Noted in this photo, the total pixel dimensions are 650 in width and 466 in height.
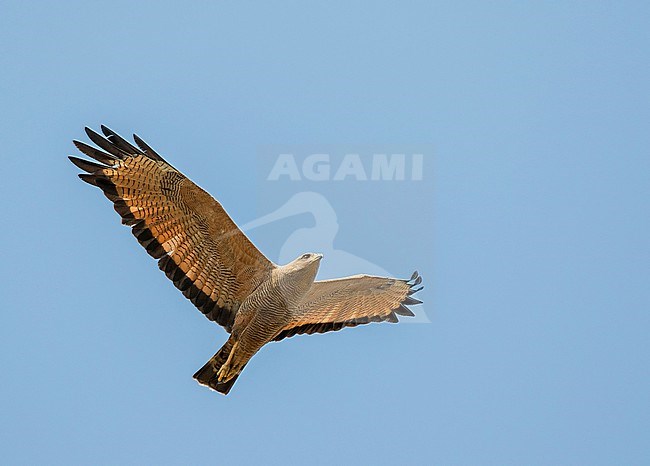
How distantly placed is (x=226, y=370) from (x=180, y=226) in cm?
172

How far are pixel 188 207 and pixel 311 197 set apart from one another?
1931 mm

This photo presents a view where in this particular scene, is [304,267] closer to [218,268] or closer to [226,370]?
[218,268]

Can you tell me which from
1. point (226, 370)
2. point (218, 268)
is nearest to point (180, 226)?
point (218, 268)

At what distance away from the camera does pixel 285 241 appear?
16.9m

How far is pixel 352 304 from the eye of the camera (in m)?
16.7

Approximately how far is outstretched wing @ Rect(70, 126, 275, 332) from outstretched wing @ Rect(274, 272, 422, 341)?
2.31 feet

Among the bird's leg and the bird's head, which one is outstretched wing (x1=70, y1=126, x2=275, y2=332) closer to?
the bird's leg

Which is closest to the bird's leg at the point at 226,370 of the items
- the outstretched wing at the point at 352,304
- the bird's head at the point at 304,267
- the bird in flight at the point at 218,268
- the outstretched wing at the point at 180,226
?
the bird in flight at the point at 218,268

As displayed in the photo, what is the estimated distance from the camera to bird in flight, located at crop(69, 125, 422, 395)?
1546cm

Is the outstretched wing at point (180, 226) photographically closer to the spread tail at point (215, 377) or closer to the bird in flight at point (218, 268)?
the bird in flight at point (218, 268)

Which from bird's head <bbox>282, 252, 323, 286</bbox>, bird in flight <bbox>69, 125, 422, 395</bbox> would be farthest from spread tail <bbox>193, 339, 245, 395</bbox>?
bird's head <bbox>282, 252, 323, 286</bbox>

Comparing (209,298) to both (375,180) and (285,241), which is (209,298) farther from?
(375,180)

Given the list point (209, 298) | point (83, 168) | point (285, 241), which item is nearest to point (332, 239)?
point (285, 241)

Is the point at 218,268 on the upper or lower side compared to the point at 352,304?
lower
